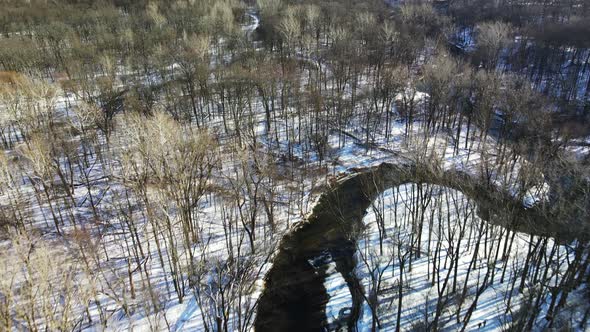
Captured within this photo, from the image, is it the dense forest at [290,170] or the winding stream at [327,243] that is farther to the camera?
the winding stream at [327,243]

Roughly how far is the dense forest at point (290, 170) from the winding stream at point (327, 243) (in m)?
0.20

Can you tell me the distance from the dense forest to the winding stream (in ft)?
0.66

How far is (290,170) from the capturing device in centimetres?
4409

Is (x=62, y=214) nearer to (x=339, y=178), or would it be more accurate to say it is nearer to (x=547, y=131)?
(x=339, y=178)

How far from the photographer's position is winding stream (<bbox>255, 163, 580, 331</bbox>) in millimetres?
24625

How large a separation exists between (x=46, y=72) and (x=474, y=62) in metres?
68.0

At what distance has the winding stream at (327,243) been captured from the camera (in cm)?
2462

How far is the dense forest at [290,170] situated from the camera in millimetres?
23641

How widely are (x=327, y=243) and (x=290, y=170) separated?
528 inches

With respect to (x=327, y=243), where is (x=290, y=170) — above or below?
above

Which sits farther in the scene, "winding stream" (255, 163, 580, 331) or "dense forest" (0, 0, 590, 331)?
"winding stream" (255, 163, 580, 331)

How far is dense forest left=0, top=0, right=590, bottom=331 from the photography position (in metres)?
Result: 23.6

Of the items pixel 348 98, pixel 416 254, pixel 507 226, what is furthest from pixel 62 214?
pixel 348 98

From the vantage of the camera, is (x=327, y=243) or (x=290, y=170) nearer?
(x=327, y=243)
